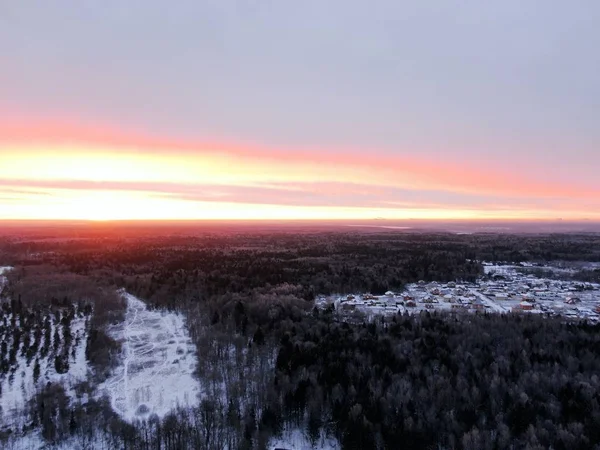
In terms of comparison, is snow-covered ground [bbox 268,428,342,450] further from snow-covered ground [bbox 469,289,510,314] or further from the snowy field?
snow-covered ground [bbox 469,289,510,314]

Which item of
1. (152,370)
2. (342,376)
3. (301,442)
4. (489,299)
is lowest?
(301,442)

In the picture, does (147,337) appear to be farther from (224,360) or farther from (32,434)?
(32,434)

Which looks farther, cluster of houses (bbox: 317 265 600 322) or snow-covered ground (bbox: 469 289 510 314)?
snow-covered ground (bbox: 469 289 510 314)

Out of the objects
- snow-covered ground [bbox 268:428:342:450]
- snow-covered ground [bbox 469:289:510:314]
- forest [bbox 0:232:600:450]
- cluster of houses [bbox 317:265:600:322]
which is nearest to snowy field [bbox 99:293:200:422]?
forest [bbox 0:232:600:450]

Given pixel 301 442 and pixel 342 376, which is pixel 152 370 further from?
pixel 342 376

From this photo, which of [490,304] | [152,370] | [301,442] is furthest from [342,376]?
[490,304]

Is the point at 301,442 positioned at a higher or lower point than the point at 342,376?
lower

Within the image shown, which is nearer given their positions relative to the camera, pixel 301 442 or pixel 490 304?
pixel 301 442
